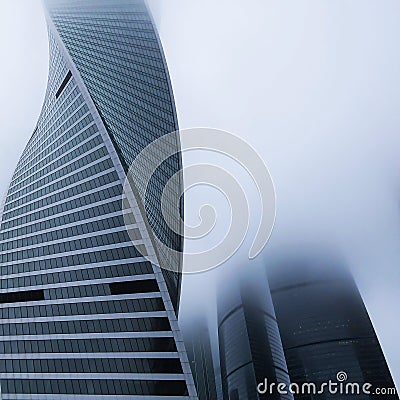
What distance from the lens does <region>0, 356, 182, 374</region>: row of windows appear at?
60.3 m

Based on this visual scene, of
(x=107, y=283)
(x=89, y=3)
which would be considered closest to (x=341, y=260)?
(x=107, y=283)

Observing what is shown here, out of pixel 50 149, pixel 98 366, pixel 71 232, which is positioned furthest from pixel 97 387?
pixel 50 149

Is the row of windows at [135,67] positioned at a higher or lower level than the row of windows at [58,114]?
higher

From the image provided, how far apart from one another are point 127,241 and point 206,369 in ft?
309

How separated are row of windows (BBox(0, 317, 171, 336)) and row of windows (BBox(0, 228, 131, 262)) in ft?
44.4

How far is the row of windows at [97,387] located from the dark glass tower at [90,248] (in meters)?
0.14

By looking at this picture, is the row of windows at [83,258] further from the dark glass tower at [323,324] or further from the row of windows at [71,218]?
the dark glass tower at [323,324]

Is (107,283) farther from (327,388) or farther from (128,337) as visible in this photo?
(327,388)

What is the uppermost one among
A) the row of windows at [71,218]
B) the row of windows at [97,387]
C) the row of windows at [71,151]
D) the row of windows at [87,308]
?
the row of windows at [71,151]

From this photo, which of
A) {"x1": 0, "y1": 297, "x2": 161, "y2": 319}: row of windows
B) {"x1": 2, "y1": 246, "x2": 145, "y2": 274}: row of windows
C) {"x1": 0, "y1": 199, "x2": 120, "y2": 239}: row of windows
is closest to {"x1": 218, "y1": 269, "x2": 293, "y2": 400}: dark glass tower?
{"x1": 0, "y1": 297, "x2": 161, "y2": 319}: row of windows

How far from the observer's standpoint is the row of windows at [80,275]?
70375mm

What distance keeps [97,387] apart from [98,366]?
9.34ft

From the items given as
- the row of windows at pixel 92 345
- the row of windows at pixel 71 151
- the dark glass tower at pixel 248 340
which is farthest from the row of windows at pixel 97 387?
the dark glass tower at pixel 248 340

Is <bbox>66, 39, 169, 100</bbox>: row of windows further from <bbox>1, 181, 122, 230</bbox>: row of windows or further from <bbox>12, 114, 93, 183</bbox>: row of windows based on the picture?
<bbox>1, 181, 122, 230</bbox>: row of windows
